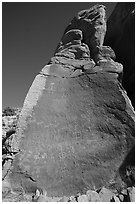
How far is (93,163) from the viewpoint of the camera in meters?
5.69

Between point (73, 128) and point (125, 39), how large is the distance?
21.6ft

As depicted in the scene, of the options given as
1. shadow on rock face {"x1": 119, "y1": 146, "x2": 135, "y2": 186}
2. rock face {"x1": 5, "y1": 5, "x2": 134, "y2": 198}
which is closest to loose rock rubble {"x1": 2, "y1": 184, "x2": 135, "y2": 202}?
rock face {"x1": 5, "y1": 5, "x2": 134, "y2": 198}

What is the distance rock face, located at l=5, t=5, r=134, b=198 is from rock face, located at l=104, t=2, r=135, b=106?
207 centimetres

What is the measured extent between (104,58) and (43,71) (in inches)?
104

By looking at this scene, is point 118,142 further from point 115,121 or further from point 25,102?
point 25,102

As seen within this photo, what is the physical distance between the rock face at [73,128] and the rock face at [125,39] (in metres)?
2.07

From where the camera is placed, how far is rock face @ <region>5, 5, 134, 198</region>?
542 centimetres

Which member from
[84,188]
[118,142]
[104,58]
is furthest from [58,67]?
[84,188]

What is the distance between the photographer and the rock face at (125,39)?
31.5ft

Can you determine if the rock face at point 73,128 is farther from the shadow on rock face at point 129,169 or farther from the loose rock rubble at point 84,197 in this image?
the loose rock rubble at point 84,197

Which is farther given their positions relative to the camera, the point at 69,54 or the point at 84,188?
the point at 69,54

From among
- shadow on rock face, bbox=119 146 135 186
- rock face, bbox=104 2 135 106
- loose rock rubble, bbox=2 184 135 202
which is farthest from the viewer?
rock face, bbox=104 2 135 106

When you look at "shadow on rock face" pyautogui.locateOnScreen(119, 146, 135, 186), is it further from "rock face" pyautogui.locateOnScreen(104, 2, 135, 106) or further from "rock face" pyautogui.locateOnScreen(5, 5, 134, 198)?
"rock face" pyautogui.locateOnScreen(104, 2, 135, 106)

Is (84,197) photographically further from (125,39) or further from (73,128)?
(125,39)
